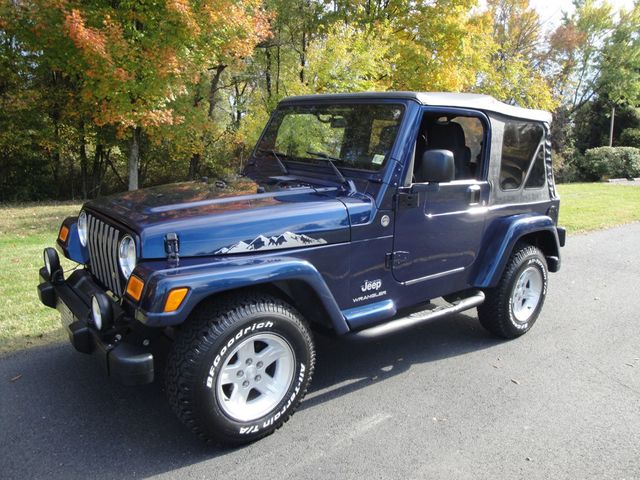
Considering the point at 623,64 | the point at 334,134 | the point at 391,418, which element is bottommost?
the point at 391,418

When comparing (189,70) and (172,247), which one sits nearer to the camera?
(172,247)

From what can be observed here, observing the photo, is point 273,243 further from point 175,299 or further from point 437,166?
point 437,166

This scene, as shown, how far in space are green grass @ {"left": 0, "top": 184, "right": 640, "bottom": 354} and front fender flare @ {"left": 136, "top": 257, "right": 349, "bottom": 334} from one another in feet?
7.33

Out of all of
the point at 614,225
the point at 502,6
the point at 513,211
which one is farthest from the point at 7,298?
the point at 502,6

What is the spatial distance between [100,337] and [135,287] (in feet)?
1.36

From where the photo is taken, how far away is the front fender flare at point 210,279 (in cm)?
248

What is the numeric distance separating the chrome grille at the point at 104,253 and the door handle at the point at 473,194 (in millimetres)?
2481

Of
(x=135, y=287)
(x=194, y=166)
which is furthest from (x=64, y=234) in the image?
(x=194, y=166)

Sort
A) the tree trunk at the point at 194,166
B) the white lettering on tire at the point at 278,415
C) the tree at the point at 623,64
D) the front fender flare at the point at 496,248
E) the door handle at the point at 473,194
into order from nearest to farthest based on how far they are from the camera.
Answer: the white lettering on tire at the point at 278,415, the door handle at the point at 473,194, the front fender flare at the point at 496,248, the tree trunk at the point at 194,166, the tree at the point at 623,64

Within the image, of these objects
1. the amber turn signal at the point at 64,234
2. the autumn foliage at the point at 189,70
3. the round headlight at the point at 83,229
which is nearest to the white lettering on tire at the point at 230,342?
the round headlight at the point at 83,229

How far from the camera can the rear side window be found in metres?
4.22

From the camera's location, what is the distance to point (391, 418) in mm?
3211

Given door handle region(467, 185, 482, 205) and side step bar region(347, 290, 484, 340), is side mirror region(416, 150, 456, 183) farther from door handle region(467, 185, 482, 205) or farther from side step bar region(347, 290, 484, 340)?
side step bar region(347, 290, 484, 340)

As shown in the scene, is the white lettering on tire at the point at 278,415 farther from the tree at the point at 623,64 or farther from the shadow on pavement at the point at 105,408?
the tree at the point at 623,64
